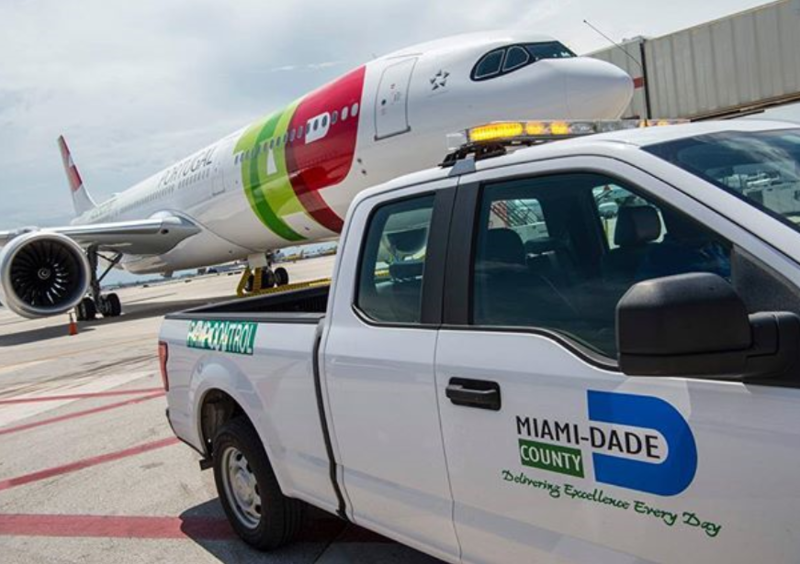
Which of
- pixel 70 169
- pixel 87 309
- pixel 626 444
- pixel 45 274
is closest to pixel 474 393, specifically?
pixel 626 444

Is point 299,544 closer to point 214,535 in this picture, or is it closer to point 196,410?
point 214,535

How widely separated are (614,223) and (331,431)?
56.4 inches

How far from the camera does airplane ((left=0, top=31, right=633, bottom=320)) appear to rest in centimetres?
984

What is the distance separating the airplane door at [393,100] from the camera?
10695 millimetres

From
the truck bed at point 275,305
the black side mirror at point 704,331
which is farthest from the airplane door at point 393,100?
the black side mirror at point 704,331

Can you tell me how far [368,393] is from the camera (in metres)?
2.75

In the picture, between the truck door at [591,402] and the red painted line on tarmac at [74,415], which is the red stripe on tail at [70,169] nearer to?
the red painted line on tarmac at [74,415]

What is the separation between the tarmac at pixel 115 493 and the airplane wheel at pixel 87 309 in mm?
12042

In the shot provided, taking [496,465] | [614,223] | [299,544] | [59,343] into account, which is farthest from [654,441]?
[59,343]

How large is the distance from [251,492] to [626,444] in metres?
2.38

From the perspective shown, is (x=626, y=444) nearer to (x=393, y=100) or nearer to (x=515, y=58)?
(x=515, y=58)

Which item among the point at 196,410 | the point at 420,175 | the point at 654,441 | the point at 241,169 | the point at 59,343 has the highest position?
the point at 241,169

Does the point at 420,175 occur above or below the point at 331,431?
above

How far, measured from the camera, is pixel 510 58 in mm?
10055
